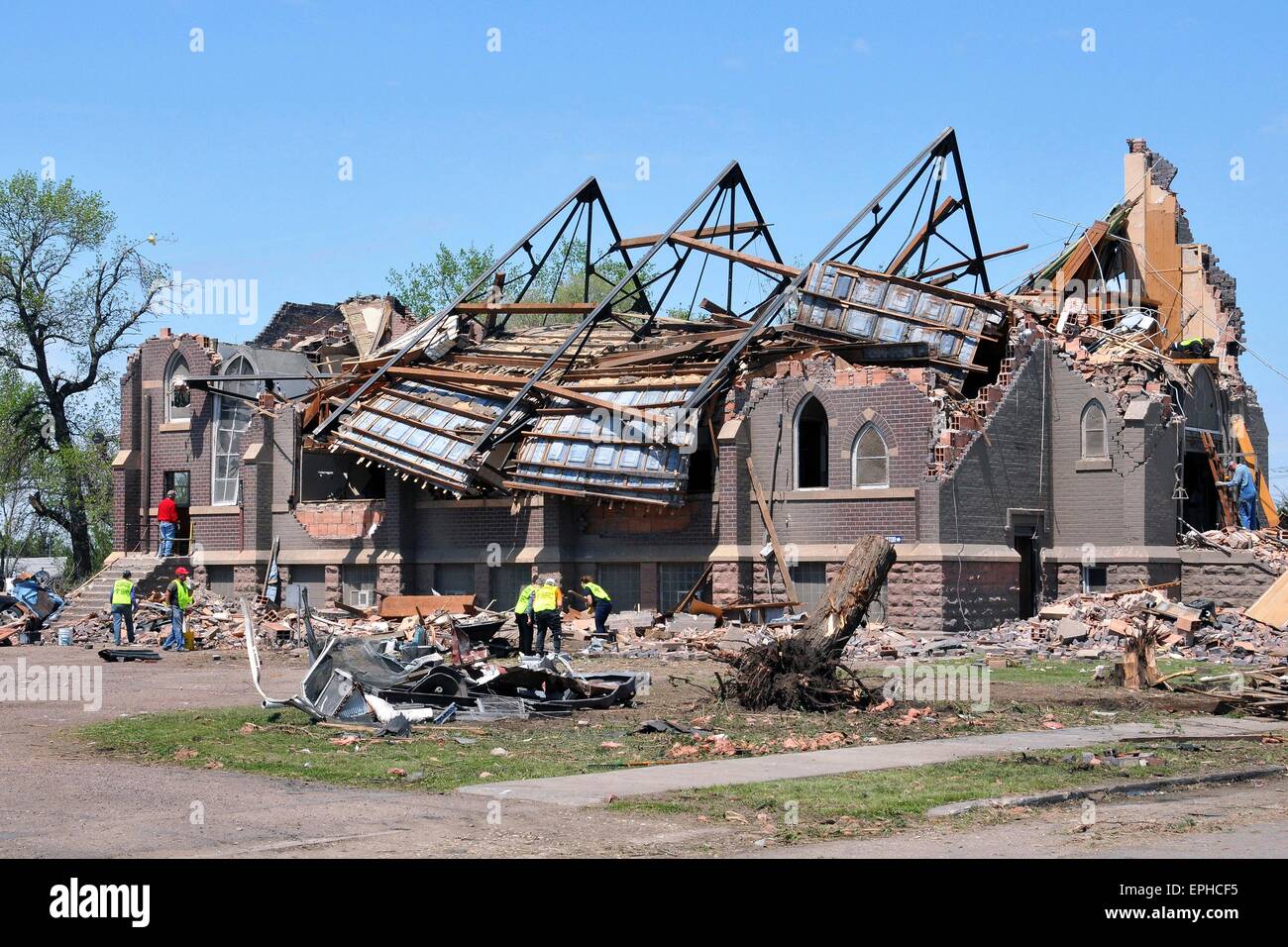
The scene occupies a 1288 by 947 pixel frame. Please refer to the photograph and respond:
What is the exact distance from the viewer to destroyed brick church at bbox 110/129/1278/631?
3297cm

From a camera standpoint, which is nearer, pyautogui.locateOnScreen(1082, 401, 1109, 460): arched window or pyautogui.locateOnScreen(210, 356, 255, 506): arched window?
pyautogui.locateOnScreen(1082, 401, 1109, 460): arched window

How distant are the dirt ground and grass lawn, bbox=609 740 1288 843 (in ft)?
1.21

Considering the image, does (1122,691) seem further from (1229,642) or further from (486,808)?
(486,808)

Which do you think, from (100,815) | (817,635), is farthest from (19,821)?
(817,635)

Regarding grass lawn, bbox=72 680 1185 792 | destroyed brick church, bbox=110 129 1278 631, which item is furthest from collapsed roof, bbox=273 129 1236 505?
grass lawn, bbox=72 680 1185 792

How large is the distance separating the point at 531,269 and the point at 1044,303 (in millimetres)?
13472

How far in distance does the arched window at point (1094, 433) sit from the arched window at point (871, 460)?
523 centimetres

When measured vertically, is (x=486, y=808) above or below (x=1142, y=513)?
below

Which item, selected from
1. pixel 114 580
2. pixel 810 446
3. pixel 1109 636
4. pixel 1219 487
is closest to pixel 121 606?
pixel 114 580

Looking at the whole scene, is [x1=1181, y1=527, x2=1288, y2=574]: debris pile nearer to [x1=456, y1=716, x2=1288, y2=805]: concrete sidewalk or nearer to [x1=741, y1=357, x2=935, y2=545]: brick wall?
[x1=741, y1=357, x2=935, y2=545]: brick wall

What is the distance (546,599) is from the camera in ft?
87.8

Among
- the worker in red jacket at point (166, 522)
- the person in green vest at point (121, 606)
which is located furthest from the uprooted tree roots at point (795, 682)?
the worker in red jacket at point (166, 522)

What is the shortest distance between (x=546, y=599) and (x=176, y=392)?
21.8m

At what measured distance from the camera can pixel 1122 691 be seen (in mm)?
21156
